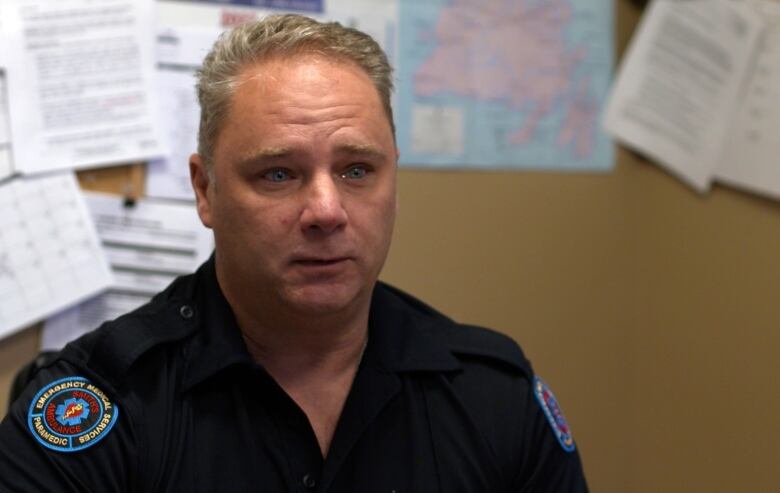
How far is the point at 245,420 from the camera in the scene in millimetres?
979

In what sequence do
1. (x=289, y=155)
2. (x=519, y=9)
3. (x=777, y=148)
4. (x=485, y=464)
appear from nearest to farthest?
(x=289, y=155), (x=485, y=464), (x=777, y=148), (x=519, y=9)

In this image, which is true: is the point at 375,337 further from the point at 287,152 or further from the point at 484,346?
the point at 287,152

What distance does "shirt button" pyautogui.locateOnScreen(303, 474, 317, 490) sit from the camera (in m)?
0.96

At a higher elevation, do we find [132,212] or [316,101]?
[316,101]

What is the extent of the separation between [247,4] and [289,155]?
0.61 meters

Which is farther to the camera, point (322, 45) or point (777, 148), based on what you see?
point (777, 148)

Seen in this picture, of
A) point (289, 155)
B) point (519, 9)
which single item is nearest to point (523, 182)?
point (519, 9)

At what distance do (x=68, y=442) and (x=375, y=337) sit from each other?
14.8 inches

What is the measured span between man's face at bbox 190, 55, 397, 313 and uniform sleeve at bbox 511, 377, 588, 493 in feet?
0.96

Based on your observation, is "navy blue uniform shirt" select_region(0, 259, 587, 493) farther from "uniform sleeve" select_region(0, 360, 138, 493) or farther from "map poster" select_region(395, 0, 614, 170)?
"map poster" select_region(395, 0, 614, 170)

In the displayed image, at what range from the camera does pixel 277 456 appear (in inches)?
38.0

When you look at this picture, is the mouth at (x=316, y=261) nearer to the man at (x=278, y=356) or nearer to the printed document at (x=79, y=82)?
the man at (x=278, y=356)

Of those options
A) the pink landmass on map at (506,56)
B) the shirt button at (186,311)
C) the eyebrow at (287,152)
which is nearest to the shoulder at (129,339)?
the shirt button at (186,311)

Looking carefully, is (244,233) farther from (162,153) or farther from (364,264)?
(162,153)
